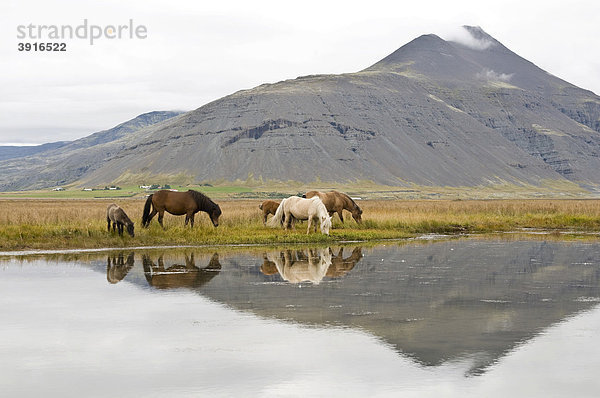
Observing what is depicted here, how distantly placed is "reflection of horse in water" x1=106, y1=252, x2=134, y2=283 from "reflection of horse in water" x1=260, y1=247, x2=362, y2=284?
173 inches

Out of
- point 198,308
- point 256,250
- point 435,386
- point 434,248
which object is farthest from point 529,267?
point 435,386

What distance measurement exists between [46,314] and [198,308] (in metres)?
3.25

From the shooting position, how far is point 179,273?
2270 centimetres

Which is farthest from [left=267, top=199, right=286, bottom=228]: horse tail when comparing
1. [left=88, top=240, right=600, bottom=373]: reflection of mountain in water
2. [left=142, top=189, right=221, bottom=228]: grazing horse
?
[left=88, top=240, right=600, bottom=373]: reflection of mountain in water

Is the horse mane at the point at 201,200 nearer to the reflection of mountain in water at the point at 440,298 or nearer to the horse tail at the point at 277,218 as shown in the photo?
the horse tail at the point at 277,218

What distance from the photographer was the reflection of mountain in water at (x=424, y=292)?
13500 millimetres

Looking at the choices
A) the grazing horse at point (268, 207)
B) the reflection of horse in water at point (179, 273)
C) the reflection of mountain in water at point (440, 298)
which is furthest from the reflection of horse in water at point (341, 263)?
the grazing horse at point (268, 207)

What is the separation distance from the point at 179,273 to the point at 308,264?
469cm

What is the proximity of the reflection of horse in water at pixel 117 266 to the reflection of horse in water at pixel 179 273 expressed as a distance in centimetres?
59

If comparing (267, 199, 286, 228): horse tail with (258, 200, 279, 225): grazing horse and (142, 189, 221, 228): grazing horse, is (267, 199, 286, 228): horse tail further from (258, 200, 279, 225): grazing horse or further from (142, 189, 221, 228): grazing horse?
(142, 189, 221, 228): grazing horse

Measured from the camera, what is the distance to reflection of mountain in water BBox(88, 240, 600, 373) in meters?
13.5

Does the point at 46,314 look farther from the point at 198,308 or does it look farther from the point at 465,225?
the point at 465,225

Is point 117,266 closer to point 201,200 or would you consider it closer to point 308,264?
point 308,264

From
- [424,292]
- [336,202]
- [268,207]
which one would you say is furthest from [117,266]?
[336,202]
